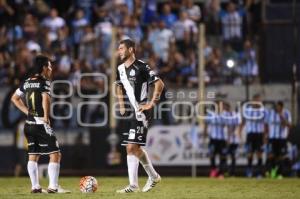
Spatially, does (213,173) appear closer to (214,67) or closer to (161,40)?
(214,67)

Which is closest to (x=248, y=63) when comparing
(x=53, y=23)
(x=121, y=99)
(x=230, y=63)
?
(x=230, y=63)

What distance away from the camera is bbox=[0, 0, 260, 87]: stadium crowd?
85.9 ft

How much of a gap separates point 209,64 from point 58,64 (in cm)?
427

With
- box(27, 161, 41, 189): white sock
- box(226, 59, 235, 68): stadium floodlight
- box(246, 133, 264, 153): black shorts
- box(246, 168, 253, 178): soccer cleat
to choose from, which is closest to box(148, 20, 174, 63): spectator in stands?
box(226, 59, 235, 68): stadium floodlight

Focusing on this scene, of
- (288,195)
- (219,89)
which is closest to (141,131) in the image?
(288,195)

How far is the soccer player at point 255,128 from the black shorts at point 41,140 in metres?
10.6

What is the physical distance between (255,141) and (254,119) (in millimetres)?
606

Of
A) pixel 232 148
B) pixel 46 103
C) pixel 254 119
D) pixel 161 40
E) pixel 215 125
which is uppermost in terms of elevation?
pixel 161 40

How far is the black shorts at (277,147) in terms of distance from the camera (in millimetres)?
25750

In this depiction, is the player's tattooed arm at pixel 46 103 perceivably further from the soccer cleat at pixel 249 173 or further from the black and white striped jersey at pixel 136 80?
the soccer cleat at pixel 249 173

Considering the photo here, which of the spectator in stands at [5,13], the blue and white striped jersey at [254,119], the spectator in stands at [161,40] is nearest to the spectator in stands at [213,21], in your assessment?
the spectator in stands at [161,40]

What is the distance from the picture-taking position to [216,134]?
84.6 ft

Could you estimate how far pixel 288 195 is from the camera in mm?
16016

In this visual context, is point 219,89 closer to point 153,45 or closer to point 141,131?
point 153,45
